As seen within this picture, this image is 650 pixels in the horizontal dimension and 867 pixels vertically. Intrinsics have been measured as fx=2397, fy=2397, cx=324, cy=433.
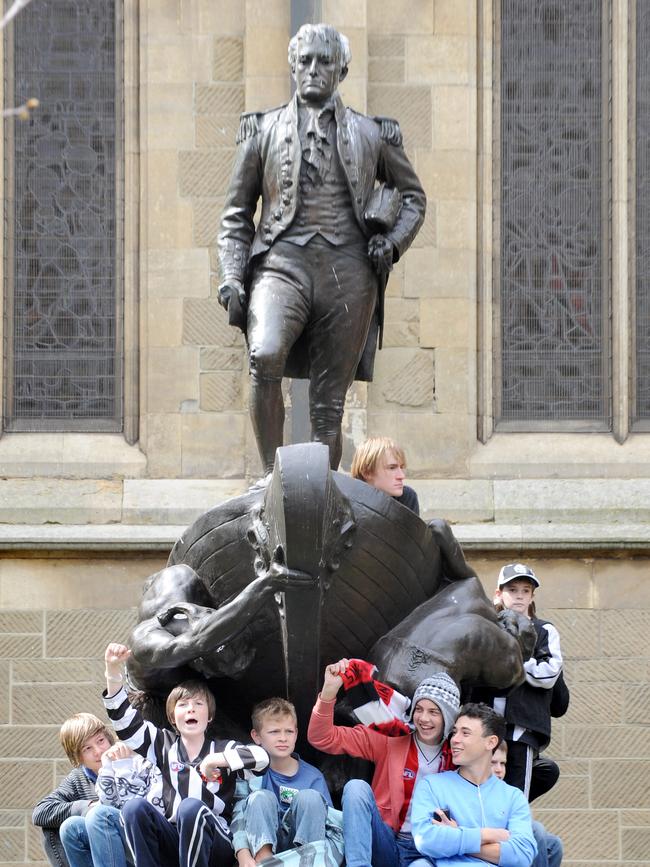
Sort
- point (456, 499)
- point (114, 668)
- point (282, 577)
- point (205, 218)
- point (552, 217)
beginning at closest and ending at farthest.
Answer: point (282, 577)
point (114, 668)
point (456, 499)
point (205, 218)
point (552, 217)

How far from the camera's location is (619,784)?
13.1 meters

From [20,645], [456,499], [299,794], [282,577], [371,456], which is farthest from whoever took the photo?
[456,499]

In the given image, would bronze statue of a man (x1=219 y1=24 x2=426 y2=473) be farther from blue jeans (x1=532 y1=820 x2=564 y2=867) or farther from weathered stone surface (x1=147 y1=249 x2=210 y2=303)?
weathered stone surface (x1=147 y1=249 x2=210 y2=303)

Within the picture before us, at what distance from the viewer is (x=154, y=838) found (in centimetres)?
746

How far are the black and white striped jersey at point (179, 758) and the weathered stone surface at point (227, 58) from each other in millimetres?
6509

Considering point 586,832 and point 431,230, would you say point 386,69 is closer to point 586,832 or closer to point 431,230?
point 431,230

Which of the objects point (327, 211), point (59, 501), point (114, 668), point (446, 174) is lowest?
point (114, 668)

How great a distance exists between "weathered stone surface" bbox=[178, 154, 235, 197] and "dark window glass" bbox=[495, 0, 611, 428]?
64.7 inches

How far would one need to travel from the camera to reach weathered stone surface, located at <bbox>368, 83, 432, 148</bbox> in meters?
13.6

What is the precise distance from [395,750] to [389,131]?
7.74 feet

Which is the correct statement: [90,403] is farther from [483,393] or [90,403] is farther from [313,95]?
[313,95]

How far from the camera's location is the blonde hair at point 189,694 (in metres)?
7.75

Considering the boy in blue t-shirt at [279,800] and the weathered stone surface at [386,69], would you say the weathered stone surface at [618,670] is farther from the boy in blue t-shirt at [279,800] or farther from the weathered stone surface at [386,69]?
the boy in blue t-shirt at [279,800]

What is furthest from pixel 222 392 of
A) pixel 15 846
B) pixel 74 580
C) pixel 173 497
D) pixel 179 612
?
pixel 179 612
